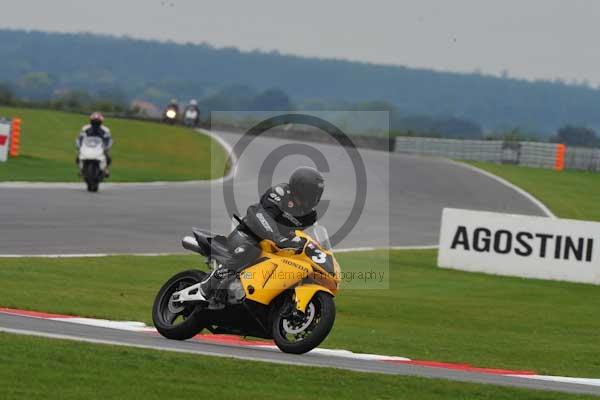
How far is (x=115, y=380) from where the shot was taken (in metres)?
8.49

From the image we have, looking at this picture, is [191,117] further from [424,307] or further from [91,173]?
[424,307]

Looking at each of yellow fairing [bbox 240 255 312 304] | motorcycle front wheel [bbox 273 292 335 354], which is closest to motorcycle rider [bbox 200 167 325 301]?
yellow fairing [bbox 240 255 312 304]

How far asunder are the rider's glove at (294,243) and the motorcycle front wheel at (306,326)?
400mm

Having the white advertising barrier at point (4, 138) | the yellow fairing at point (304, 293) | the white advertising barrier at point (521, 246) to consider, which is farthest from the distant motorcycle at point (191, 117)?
the yellow fairing at point (304, 293)

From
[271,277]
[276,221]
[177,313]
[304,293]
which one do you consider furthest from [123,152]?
[304,293]

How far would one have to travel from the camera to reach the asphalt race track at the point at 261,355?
1021 centimetres

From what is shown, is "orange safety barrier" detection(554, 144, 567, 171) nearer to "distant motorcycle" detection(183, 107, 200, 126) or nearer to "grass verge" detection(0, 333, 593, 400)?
"distant motorcycle" detection(183, 107, 200, 126)

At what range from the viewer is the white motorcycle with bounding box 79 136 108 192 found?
1187 inches

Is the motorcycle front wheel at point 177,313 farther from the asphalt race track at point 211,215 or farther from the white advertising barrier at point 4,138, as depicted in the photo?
the white advertising barrier at point 4,138

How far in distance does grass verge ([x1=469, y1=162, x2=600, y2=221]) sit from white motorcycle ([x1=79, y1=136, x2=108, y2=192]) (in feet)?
47.4

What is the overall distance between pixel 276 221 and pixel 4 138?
90.7 feet

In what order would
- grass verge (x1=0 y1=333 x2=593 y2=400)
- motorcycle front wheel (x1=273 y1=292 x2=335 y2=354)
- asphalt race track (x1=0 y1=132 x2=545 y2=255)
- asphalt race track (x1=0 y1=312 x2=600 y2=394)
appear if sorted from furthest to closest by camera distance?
asphalt race track (x1=0 y1=132 x2=545 y2=255), motorcycle front wheel (x1=273 y1=292 x2=335 y2=354), asphalt race track (x1=0 y1=312 x2=600 y2=394), grass verge (x1=0 y1=333 x2=593 y2=400)

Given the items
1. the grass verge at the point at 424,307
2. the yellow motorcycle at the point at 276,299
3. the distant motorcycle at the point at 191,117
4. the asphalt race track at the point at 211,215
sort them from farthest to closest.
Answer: the distant motorcycle at the point at 191,117
the grass verge at the point at 424,307
the asphalt race track at the point at 211,215
the yellow motorcycle at the point at 276,299

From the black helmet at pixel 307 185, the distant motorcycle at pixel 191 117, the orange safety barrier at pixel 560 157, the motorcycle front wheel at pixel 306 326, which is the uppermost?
the distant motorcycle at pixel 191 117
